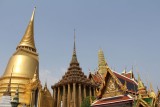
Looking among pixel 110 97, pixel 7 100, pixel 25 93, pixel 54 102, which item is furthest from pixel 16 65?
pixel 110 97

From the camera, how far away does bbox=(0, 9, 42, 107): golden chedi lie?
97.6 ft

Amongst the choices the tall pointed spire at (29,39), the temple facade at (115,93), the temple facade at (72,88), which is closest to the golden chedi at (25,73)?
the tall pointed spire at (29,39)

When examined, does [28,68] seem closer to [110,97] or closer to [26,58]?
[26,58]

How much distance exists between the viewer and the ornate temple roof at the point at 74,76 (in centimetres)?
3325

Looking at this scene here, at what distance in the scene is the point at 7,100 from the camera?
76.0ft

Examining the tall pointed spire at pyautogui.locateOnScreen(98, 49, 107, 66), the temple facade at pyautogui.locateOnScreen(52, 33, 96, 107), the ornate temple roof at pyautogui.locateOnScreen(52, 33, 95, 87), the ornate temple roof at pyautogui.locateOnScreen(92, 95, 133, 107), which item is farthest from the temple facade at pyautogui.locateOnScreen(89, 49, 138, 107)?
the tall pointed spire at pyautogui.locateOnScreen(98, 49, 107, 66)

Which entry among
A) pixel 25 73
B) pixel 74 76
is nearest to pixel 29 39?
pixel 25 73

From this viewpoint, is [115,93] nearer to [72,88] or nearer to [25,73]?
[72,88]

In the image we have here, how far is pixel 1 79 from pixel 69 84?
9892 millimetres

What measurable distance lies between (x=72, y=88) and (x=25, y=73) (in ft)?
23.6

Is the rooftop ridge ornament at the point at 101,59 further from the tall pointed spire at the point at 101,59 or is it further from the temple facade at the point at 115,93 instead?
the temple facade at the point at 115,93

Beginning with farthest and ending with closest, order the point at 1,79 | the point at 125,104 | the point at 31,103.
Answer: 1. the point at 1,79
2. the point at 31,103
3. the point at 125,104

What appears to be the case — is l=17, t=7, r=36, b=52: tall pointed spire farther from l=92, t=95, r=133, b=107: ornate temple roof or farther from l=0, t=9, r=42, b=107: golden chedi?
l=92, t=95, r=133, b=107: ornate temple roof

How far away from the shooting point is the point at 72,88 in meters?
33.3
